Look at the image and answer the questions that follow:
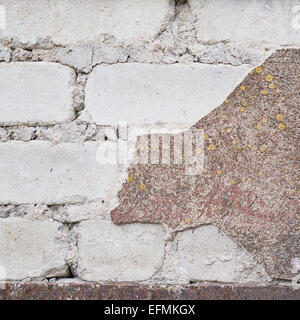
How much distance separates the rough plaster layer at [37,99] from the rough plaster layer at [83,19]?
118mm

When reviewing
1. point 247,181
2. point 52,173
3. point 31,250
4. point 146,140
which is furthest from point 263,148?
point 31,250

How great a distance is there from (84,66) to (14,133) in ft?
0.95

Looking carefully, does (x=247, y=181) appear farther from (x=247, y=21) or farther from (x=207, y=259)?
(x=247, y=21)

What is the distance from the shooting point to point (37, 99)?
140 cm

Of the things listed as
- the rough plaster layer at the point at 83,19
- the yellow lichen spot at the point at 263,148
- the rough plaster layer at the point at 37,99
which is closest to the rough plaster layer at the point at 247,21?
the rough plaster layer at the point at 83,19

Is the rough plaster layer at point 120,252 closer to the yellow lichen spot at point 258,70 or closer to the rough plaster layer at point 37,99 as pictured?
the rough plaster layer at point 37,99

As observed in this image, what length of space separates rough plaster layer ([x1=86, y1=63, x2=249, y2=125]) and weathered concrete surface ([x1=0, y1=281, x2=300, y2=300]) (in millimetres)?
470

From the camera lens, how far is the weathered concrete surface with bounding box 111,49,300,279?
52.6 inches

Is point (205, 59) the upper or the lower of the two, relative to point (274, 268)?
upper

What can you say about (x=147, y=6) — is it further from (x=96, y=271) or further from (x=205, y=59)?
(x=96, y=271)

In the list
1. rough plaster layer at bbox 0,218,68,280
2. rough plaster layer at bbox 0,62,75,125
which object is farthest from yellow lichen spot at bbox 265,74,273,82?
rough plaster layer at bbox 0,218,68,280

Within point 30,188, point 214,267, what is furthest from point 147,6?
point 214,267

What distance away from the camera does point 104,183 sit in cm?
138
